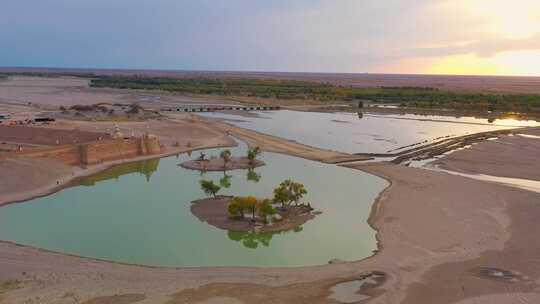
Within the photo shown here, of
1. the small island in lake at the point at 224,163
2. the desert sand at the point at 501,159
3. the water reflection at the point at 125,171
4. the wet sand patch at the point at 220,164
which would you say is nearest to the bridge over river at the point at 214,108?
the water reflection at the point at 125,171

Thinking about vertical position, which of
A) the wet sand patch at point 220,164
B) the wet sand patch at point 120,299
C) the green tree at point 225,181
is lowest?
the wet sand patch at point 120,299

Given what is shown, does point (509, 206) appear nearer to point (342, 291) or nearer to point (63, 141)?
point (342, 291)

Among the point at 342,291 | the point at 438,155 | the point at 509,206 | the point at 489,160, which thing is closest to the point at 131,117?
the point at 438,155

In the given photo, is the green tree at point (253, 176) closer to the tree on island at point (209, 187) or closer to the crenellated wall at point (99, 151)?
the tree on island at point (209, 187)

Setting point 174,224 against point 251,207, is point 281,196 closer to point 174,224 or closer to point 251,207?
point 251,207

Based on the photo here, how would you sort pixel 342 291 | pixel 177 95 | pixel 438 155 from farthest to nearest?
pixel 177 95 → pixel 438 155 → pixel 342 291

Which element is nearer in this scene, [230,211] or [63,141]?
[230,211]

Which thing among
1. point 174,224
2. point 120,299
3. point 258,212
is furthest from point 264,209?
point 120,299
